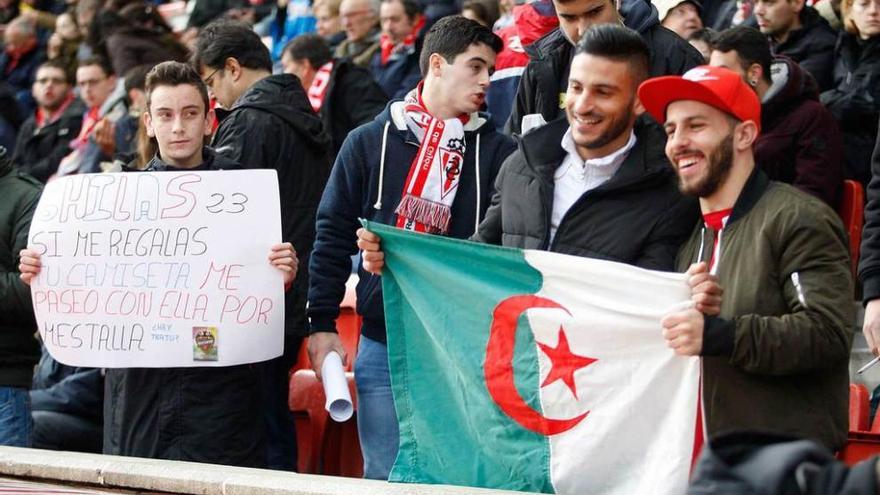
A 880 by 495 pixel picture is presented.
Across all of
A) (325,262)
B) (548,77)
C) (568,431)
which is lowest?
(568,431)

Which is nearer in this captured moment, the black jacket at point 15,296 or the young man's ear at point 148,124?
the young man's ear at point 148,124

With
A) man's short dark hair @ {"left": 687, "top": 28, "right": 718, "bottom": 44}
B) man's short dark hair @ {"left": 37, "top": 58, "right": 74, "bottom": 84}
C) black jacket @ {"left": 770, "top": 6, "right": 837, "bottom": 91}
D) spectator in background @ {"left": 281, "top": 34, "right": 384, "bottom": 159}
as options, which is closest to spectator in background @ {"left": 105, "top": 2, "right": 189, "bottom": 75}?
man's short dark hair @ {"left": 37, "top": 58, "right": 74, "bottom": 84}

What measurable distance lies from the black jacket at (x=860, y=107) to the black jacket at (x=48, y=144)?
6844mm

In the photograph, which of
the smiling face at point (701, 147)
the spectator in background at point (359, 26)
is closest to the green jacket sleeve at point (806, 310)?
the smiling face at point (701, 147)

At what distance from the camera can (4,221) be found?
24.5 feet

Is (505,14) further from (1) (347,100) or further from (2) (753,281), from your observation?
(2) (753,281)

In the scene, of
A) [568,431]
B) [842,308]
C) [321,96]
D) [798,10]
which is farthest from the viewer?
[321,96]

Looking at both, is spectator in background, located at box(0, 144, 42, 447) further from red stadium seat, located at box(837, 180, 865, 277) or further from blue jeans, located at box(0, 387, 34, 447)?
red stadium seat, located at box(837, 180, 865, 277)

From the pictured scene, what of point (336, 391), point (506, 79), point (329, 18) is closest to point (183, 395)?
point (336, 391)

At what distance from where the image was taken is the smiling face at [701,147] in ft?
17.3

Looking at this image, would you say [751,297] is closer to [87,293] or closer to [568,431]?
[568,431]

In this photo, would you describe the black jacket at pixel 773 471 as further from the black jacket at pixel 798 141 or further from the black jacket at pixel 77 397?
the black jacket at pixel 77 397

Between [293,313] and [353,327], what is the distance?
3.15 ft

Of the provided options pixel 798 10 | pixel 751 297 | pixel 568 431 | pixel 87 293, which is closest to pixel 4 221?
pixel 87 293
